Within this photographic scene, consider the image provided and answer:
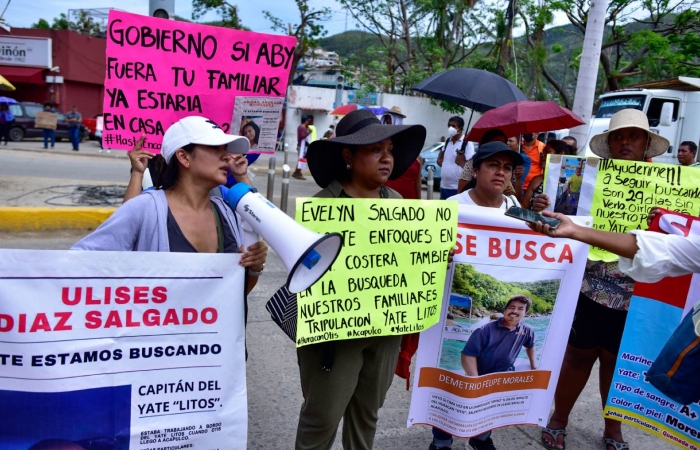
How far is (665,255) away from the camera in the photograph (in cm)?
238

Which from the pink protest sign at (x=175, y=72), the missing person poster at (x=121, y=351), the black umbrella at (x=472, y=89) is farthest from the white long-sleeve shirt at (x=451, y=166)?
the missing person poster at (x=121, y=351)

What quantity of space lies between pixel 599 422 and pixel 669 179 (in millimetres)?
1674

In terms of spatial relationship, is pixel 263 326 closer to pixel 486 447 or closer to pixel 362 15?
pixel 486 447

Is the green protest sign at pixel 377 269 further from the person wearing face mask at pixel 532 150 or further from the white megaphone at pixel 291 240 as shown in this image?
the person wearing face mask at pixel 532 150

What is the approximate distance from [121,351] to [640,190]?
284cm

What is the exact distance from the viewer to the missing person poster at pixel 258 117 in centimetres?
357

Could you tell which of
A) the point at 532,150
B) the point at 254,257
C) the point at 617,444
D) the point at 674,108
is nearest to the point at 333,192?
the point at 254,257

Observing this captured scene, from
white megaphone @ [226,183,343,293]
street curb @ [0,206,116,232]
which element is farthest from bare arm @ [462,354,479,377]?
street curb @ [0,206,116,232]

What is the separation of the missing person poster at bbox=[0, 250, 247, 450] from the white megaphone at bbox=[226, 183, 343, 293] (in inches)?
12.5

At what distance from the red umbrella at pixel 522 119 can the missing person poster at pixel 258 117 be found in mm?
2787

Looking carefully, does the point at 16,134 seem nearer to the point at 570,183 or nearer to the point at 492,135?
the point at 492,135

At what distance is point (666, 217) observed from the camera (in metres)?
2.88

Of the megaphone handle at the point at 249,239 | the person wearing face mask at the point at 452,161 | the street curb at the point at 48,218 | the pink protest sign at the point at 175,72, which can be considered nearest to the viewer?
the megaphone handle at the point at 249,239

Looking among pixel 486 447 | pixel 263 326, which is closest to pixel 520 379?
pixel 486 447
